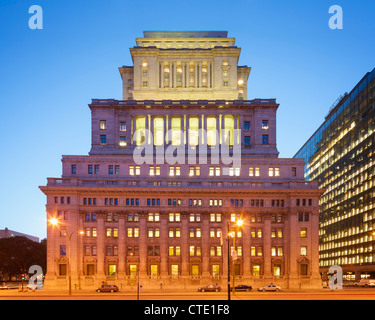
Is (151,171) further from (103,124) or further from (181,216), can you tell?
(103,124)

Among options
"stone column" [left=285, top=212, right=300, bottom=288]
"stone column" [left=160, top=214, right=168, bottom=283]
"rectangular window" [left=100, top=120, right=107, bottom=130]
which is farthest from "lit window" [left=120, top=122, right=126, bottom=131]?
"stone column" [left=285, top=212, right=300, bottom=288]

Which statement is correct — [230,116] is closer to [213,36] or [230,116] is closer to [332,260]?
[213,36]

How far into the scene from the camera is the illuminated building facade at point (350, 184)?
141125 mm

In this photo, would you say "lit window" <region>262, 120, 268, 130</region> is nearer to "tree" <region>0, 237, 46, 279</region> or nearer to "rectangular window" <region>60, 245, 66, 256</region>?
"rectangular window" <region>60, 245, 66, 256</region>

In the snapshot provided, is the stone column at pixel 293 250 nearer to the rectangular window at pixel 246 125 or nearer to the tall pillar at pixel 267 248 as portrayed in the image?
the tall pillar at pixel 267 248

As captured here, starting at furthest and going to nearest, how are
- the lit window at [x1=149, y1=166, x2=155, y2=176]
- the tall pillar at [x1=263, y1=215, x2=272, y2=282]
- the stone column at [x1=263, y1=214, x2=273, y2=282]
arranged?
1. the lit window at [x1=149, y1=166, x2=155, y2=176]
2. the tall pillar at [x1=263, y1=215, x2=272, y2=282]
3. the stone column at [x1=263, y1=214, x2=273, y2=282]

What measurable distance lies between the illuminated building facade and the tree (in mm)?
103391

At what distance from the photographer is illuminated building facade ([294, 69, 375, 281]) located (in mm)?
141125

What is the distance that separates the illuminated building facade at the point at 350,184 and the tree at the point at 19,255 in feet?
339

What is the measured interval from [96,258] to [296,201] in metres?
49.3

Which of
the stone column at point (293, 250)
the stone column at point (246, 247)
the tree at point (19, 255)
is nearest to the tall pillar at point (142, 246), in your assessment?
the stone column at point (246, 247)

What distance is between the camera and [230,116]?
415 feet

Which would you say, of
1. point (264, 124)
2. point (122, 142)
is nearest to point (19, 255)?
point (122, 142)
